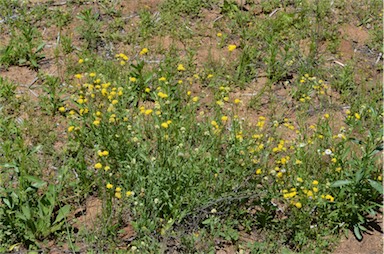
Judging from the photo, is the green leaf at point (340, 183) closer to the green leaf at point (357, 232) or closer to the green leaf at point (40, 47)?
the green leaf at point (357, 232)

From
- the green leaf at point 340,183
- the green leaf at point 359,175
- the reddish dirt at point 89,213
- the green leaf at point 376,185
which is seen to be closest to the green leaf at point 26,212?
the reddish dirt at point 89,213

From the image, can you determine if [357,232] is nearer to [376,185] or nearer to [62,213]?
[376,185]

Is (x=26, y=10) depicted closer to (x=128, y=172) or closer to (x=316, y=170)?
(x=128, y=172)

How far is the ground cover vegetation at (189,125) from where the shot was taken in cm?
407

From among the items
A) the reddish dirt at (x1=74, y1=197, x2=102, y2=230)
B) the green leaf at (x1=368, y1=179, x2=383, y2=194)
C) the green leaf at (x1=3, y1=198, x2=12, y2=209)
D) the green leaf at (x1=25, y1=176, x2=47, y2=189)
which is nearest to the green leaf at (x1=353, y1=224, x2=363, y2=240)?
the green leaf at (x1=368, y1=179, x2=383, y2=194)

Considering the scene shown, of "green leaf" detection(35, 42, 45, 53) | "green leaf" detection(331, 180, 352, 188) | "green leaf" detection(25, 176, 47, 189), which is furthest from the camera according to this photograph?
"green leaf" detection(35, 42, 45, 53)

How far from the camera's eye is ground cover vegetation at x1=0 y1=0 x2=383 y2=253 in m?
4.07

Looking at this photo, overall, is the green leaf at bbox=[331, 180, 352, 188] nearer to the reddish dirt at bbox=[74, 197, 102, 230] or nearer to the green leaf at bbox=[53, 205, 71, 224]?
the reddish dirt at bbox=[74, 197, 102, 230]

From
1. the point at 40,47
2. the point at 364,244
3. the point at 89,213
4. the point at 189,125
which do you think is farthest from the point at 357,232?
the point at 40,47

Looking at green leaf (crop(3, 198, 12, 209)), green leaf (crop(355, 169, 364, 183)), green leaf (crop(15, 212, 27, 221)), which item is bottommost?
green leaf (crop(15, 212, 27, 221))

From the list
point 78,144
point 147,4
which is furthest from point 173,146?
point 147,4

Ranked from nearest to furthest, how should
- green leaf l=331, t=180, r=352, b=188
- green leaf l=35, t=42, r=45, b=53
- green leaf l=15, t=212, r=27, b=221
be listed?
green leaf l=15, t=212, r=27, b=221 < green leaf l=331, t=180, r=352, b=188 < green leaf l=35, t=42, r=45, b=53

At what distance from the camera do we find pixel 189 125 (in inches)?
189

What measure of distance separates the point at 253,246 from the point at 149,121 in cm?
160
